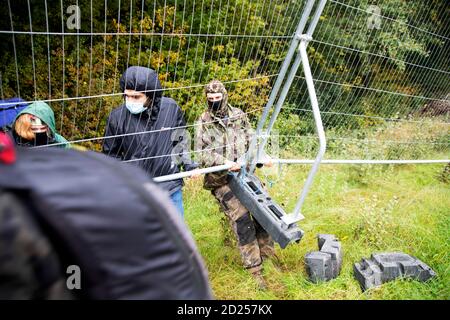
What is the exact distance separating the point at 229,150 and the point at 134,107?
2.55 ft

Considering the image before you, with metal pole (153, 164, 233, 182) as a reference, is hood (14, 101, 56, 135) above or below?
above

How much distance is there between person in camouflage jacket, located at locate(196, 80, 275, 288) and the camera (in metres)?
3.08

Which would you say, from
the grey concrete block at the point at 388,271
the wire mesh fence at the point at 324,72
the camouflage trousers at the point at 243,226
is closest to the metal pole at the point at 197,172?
the camouflage trousers at the point at 243,226

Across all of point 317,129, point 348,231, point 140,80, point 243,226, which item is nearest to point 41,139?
point 140,80

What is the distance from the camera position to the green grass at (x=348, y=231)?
3088 mm

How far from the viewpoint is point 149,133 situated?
289 cm

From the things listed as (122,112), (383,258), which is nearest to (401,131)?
(383,258)

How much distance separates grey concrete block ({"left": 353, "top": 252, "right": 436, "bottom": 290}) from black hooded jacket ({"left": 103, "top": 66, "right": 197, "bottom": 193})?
5.06 ft

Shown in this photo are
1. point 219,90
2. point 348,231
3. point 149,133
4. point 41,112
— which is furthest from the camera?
point 348,231

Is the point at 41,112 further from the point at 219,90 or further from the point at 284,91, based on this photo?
the point at 284,91

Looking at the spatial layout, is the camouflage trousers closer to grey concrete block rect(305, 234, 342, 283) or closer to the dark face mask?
grey concrete block rect(305, 234, 342, 283)

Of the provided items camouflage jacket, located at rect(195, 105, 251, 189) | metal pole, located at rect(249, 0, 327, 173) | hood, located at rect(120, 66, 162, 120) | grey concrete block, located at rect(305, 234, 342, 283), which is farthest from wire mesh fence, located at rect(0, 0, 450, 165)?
grey concrete block, located at rect(305, 234, 342, 283)

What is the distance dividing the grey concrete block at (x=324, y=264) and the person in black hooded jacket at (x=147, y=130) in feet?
3.61
